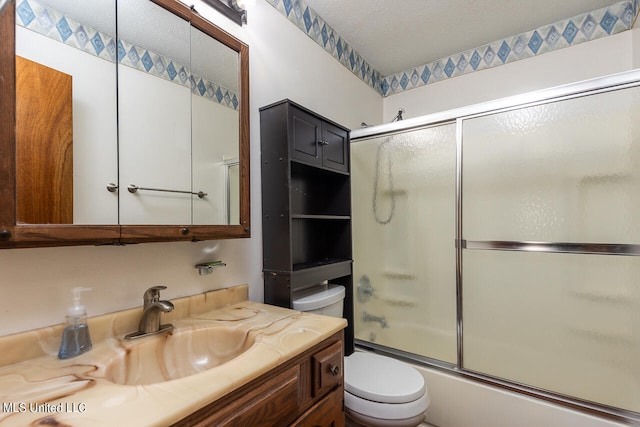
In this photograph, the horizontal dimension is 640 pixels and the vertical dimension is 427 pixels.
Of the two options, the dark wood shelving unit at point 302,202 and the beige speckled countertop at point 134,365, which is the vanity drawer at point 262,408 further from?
the dark wood shelving unit at point 302,202

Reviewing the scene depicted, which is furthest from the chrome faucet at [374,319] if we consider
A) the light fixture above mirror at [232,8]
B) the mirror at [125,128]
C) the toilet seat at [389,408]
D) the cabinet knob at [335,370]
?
the light fixture above mirror at [232,8]

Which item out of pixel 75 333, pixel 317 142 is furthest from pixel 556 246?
pixel 75 333

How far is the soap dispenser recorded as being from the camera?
2.36ft

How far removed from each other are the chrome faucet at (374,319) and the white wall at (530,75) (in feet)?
5.39

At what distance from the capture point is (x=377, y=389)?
1.17 metres

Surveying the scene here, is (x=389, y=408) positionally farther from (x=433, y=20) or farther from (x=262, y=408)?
(x=433, y=20)

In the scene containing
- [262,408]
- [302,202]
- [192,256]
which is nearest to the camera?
[262,408]

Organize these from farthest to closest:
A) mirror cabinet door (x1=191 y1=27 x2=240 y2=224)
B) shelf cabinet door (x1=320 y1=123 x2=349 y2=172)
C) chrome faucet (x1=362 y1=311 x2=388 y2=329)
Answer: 1. chrome faucet (x1=362 y1=311 x2=388 y2=329)
2. shelf cabinet door (x1=320 y1=123 x2=349 y2=172)
3. mirror cabinet door (x1=191 y1=27 x2=240 y2=224)

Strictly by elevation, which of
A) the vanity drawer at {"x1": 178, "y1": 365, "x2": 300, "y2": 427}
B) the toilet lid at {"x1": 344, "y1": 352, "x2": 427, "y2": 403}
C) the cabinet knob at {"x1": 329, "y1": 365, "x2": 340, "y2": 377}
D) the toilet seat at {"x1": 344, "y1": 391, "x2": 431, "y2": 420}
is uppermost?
the vanity drawer at {"x1": 178, "y1": 365, "x2": 300, "y2": 427}

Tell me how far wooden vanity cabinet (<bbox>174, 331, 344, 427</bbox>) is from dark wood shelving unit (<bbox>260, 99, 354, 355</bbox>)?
0.38 m

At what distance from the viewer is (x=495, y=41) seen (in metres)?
2.02

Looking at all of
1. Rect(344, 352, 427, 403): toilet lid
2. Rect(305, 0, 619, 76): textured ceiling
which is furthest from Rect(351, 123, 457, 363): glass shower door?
Rect(305, 0, 619, 76): textured ceiling

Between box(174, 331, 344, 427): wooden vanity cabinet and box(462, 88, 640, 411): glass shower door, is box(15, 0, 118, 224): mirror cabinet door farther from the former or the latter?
box(462, 88, 640, 411): glass shower door

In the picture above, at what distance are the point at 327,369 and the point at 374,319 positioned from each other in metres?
1.11
